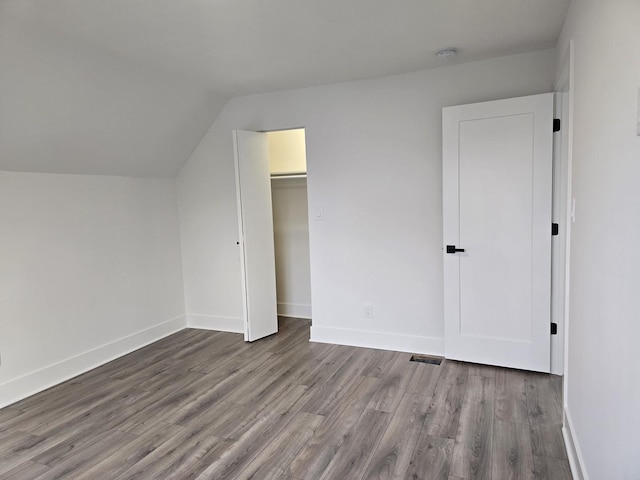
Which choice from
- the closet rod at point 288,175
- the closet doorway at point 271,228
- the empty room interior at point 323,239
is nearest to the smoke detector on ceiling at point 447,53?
the empty room interior at point 323,239

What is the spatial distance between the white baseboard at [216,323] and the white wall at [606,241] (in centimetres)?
310

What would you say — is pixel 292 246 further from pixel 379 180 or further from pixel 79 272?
pixel 79 272

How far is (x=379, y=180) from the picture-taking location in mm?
3691

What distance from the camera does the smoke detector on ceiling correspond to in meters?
3.02

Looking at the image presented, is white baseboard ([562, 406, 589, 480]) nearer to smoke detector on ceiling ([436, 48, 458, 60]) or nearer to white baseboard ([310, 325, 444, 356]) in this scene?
white baseboard ([310, 325, 444, 356])

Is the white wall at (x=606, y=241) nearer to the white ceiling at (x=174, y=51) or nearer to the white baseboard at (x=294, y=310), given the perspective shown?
the white ceiling at (x=174, y=51)

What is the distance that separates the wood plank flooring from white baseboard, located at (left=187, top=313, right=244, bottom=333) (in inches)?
29.2

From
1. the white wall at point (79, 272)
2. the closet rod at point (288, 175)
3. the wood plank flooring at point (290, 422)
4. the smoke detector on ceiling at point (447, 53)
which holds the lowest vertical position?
the wood plank flooring at point (290, 422)

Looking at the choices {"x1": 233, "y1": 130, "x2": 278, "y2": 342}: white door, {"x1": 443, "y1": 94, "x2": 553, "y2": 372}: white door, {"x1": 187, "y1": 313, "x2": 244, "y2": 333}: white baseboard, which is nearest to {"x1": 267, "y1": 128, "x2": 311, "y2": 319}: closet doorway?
{"x1": 233, "y1": 130, "x2": 278, "y2": 342}: white door

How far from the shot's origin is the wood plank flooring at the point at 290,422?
2.20 meters

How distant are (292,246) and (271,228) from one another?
1.94 ft

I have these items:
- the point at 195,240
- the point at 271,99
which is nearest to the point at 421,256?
the point at 271,99

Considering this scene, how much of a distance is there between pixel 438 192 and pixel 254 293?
1923 millimetres

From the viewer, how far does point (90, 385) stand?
327cm
